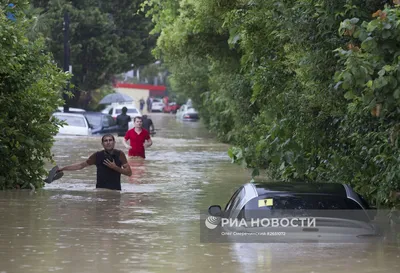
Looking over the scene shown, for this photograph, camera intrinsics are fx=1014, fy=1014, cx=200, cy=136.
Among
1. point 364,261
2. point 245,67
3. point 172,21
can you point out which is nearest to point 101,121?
point 172,21

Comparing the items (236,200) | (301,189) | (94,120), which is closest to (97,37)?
(94,120)

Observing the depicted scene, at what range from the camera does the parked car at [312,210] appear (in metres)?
11.3

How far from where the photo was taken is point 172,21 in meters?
31.2

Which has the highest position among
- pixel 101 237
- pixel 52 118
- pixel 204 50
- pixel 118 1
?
pixel 118 1

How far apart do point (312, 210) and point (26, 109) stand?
29.3 ft

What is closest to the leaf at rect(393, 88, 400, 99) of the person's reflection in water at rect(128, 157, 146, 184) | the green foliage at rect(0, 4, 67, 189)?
the green foliage at rect(0, 4, 67, 189)

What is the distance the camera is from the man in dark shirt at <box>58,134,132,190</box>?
17.0 m

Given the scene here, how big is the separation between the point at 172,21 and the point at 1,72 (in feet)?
48.8

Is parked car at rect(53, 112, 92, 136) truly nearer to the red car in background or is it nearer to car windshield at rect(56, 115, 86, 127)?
car windshield at rect(56, 115, 86, 127)

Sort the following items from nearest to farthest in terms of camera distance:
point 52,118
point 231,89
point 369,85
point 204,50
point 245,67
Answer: point 369,85 → point 52,118 → point 245,67 → point 231,89 → point 204,50

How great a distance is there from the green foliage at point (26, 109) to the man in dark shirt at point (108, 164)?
6.53 ft

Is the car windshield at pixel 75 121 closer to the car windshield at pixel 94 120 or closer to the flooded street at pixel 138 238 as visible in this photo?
the car windshield at pixel 94 120

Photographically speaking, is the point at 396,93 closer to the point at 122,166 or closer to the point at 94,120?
the point at 122,166

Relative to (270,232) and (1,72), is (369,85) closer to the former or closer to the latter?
(270,232)
